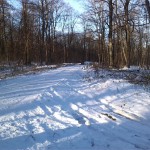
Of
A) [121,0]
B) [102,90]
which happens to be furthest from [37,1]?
[102,90]

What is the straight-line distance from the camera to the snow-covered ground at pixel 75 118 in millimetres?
6652

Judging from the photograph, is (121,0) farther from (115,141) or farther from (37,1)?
(115,141)

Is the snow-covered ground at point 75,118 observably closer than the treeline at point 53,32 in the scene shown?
Yes

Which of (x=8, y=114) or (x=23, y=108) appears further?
(x=23, y=108)

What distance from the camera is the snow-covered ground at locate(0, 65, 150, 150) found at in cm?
665

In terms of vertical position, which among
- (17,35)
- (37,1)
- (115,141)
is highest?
(37,1)

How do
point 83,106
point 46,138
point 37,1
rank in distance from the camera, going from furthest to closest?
1. point 37,1
2. point 83,106
3. point 46,138

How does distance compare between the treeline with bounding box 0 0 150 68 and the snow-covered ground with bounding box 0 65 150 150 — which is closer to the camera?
the snow-covered ground with bounding box 0 65 150 150

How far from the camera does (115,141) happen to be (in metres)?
6.90

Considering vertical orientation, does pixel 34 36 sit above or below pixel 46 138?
above

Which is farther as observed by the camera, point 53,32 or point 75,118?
point 53,32

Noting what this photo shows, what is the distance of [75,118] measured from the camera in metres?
8.61

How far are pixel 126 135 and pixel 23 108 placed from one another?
3.77 metres

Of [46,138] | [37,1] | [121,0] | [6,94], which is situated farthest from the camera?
[37,1]
